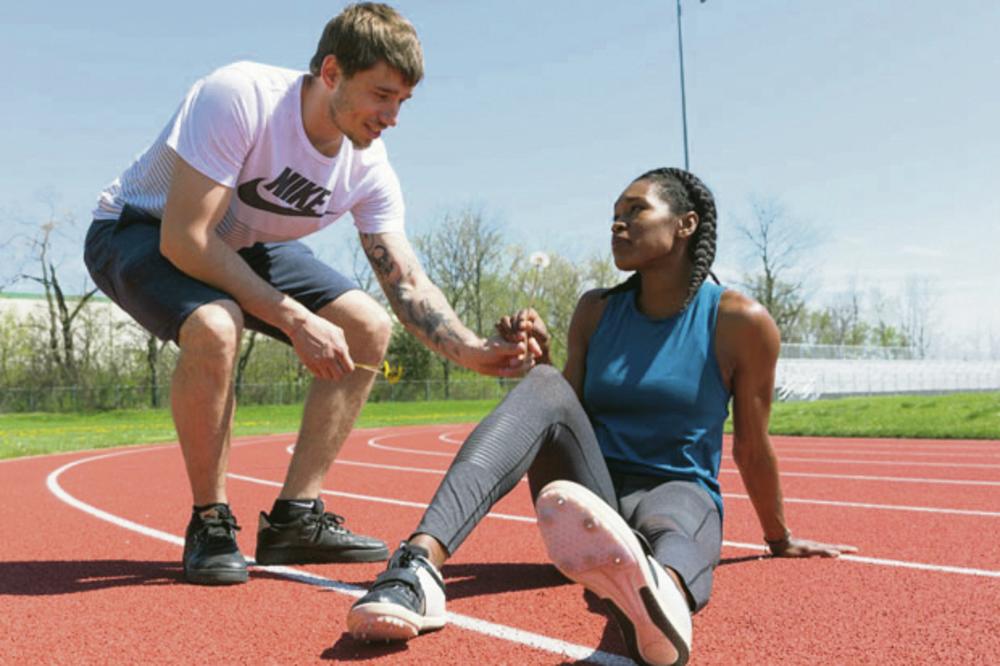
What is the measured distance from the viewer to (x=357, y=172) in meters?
3.64

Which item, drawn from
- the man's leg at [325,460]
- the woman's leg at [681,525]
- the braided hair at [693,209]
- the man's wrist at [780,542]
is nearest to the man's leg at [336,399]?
the man's leg at [325,460]

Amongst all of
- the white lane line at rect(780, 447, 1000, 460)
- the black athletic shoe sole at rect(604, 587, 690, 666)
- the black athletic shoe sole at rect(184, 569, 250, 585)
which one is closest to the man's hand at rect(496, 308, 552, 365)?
the black athletic shoe sole at rect(604, 587, 690, 666)

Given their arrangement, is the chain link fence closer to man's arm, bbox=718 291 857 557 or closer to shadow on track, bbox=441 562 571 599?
shadow on track, bbox=441 562 571 599

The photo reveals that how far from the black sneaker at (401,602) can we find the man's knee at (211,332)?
4.08ft

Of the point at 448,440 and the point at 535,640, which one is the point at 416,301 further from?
the point at 448,440

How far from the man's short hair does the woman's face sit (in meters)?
0.88

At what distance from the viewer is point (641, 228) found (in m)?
3.00

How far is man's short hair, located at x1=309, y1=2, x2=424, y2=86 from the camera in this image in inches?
121

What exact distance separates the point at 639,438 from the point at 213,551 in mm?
1521

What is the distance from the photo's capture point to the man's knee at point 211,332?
3078 millimetres

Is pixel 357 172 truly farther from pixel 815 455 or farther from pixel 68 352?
pixel 68 352

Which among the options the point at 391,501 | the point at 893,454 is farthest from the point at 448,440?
the point at 391,501

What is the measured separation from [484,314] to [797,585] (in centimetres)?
4438

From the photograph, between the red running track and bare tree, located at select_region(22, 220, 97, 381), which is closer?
the red running track
